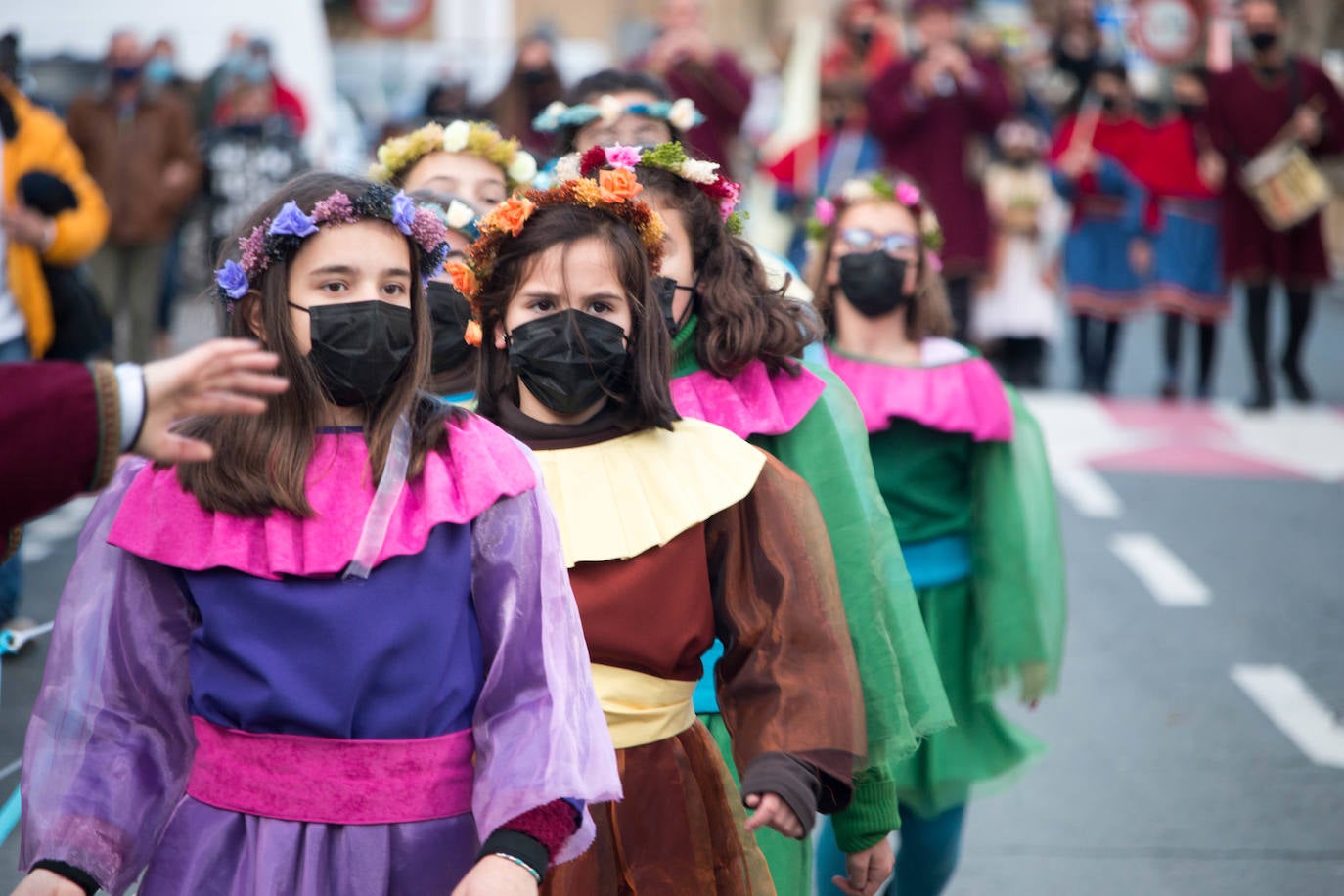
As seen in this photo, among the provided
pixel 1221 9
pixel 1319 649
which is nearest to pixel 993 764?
pixel 1319 649

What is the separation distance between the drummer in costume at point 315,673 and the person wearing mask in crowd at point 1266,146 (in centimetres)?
1036

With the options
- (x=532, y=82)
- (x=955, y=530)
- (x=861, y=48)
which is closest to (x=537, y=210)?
(x=955, y=530)

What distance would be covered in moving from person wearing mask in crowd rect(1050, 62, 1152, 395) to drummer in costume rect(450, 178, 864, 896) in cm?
1036

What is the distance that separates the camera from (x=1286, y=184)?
11984mm

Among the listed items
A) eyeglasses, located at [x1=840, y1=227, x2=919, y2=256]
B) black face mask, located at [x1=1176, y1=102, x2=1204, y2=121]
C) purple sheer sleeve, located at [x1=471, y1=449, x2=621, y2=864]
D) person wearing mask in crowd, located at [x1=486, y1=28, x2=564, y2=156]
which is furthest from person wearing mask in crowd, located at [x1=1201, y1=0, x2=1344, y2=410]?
purple sheer sleeve, located at [x1=471, y1=449, x2=621, y2=864]

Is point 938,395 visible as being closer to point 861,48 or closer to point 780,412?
point 780,412

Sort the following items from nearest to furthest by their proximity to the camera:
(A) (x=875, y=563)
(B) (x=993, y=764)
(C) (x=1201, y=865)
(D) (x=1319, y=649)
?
(A) (x=875, y=563) → (B) (x=993, y=764) → (C) (x=1201, y=865) → (D) (x=1319, y=649)

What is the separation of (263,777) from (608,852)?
27.3 inches

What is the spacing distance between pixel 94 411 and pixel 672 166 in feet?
5.85

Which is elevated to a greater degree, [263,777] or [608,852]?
[263,777]

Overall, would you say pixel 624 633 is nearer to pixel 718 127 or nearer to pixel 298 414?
pixel 298 414

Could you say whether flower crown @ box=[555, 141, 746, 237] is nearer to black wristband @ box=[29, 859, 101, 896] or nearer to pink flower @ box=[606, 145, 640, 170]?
pink flower @ box=[606, 145, 640, 170]

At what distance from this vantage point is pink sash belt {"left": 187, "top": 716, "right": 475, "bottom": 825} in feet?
8.21

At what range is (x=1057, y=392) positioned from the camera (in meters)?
13.2
